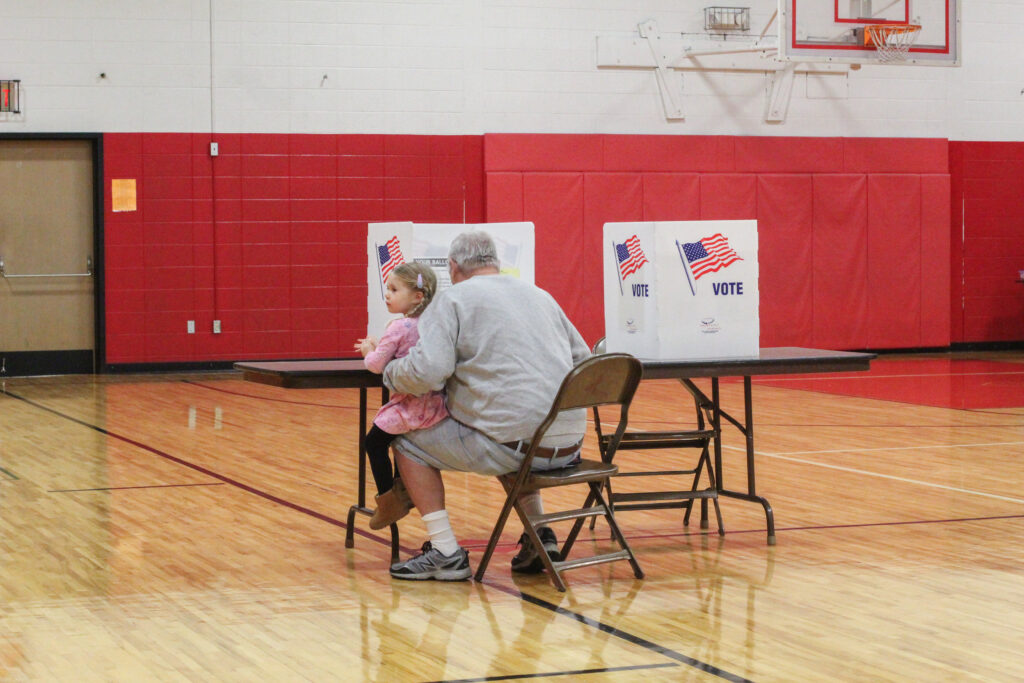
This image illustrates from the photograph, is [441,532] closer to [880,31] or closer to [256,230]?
[880,31]

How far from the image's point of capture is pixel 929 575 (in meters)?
4.50

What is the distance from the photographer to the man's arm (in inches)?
166

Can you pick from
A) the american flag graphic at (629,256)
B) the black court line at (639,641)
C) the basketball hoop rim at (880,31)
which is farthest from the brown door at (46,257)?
the black court line at (639,641)

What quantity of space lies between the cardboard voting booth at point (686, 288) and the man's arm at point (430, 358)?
961mm

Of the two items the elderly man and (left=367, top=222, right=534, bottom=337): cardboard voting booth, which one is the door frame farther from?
the elderly man

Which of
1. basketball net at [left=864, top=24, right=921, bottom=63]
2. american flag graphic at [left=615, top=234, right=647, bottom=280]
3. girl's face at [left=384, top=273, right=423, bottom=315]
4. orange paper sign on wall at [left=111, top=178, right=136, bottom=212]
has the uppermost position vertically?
basketball net at [left=864, top=24, right=921, bottom=63]

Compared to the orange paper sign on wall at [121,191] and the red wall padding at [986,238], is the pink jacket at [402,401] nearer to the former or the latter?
the orange paper sign on wall at [121,191]

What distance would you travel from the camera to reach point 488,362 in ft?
14.0

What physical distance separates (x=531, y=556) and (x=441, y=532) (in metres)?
0.34

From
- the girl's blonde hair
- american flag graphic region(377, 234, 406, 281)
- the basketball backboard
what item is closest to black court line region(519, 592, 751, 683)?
the girl's blonde hair

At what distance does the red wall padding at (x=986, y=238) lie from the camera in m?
15.5

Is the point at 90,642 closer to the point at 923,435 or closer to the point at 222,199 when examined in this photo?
the point at 923,435

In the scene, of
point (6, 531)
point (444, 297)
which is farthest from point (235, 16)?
point (444, 297)

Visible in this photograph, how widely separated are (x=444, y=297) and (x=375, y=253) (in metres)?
1.86
